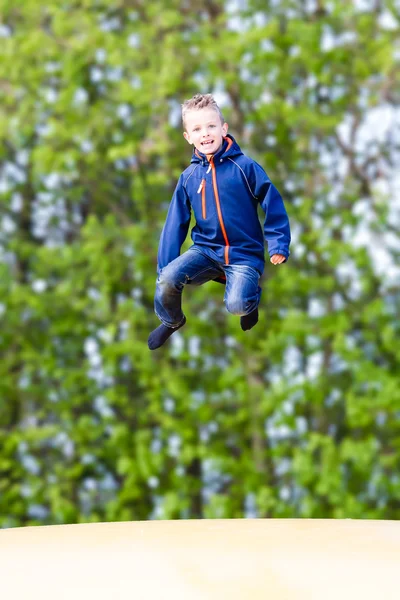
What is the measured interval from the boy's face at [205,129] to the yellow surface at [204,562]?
154cm

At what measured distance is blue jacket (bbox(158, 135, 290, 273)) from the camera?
2125 mm

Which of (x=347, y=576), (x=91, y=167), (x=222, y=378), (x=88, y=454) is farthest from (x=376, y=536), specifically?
(x=91, y=167)

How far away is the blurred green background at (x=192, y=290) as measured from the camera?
209 inches

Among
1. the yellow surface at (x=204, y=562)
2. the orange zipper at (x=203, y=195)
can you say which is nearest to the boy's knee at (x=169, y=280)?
the orange zipper at (x=203, y=195)

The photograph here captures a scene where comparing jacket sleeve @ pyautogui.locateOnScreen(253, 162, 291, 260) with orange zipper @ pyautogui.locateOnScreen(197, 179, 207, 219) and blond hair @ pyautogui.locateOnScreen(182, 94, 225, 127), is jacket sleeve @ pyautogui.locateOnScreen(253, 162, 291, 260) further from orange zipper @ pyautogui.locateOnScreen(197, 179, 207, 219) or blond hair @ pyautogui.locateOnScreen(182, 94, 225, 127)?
blond hair @ pyautogui.locateOnScreen(182, 94, 225, 127)

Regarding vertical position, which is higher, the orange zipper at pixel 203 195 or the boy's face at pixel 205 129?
the boy's face at pixel 205 129

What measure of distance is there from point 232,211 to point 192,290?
327cm

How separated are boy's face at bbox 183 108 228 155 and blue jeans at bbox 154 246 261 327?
0.88 ft

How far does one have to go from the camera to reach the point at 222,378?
17.4 feet

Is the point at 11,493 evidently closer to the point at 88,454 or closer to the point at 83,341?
the point at 88,454

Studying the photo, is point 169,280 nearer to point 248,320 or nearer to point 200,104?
point 248,320

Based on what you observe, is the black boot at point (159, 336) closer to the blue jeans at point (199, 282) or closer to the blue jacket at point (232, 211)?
the blue jeans at point (199, 282)

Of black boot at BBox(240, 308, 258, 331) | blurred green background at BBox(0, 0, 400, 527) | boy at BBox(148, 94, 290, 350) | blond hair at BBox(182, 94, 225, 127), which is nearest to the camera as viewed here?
blond hair at BBox(182, 94, 225, 127)

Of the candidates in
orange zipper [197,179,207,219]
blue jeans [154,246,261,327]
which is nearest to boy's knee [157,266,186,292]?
blue jeans [154,246,261,327]
